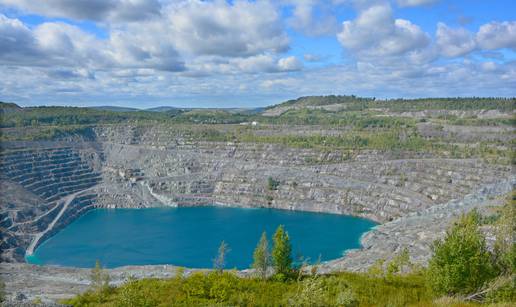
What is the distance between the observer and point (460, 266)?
1639 centimetres

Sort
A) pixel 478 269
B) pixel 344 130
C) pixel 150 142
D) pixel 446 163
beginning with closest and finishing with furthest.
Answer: pixel 478 269 → pixel 446 163 → pixel 150 142 → pixel 344 130

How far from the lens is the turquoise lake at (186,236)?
56031mm

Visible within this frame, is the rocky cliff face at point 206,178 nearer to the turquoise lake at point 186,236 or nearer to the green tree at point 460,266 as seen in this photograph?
the turquoise lake at point 186,236

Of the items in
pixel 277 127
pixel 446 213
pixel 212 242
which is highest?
pixel 277 127

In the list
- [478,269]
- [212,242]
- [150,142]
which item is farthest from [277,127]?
[478,269]

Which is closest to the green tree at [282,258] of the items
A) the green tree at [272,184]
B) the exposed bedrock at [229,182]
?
the exposed bedrock at [229,182]

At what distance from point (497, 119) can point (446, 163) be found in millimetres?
37732

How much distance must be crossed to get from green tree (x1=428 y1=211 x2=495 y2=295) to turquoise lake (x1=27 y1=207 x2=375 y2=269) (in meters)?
35.2

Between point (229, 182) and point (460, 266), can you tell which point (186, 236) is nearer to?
point (229, 182)

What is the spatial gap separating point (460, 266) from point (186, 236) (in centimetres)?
5297

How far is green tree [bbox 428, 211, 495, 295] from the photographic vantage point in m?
16.4

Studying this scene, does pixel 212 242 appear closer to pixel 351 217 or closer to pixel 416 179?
pixel 351 217

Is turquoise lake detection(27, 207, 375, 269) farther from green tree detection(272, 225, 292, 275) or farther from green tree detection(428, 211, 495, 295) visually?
green tree detection(428, 211, 495, 295)

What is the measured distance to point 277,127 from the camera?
125250 millimetres
